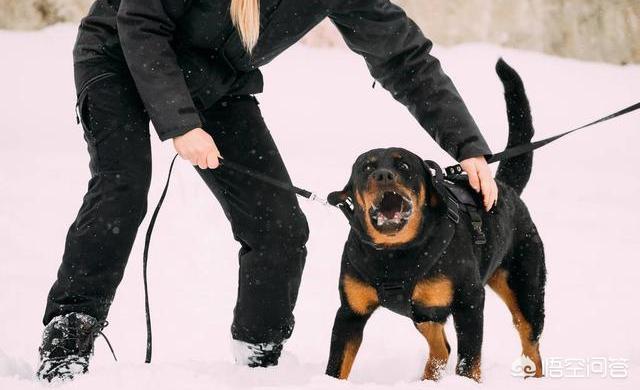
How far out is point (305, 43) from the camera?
495 inches

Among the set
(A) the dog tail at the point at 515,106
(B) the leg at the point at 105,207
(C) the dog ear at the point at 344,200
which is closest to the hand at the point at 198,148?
(B) the leg at the point at 105,207

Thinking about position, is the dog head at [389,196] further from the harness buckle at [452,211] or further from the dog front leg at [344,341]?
the dog front leg at [344,341]

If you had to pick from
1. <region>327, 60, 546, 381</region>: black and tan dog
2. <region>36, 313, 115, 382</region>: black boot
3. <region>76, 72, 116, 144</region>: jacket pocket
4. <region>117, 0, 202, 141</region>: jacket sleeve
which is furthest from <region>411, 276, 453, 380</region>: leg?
<region>76, 72, 116, 144</region>: jacket pocket

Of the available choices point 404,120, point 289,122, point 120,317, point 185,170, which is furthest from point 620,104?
point 120,317

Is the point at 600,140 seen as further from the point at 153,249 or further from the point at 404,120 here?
the point at 153,249

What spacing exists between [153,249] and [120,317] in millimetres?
1278

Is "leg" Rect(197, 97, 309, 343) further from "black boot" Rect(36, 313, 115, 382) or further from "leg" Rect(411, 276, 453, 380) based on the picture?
"black boot" Rect(36, 313, 115, 382)

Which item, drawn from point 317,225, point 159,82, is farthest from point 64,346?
point 317,225

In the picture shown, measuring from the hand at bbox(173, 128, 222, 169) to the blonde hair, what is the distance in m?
0.34

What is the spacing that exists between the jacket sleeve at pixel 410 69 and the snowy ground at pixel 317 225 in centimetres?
87

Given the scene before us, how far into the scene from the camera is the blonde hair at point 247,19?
2412 mm

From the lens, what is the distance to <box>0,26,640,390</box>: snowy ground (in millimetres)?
3199

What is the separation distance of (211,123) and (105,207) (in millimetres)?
515

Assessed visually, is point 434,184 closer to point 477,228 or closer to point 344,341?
point 477,228
